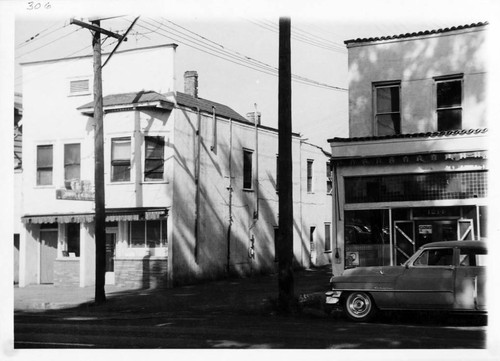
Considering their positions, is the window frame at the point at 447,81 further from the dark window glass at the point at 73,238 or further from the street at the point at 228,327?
the dark window glass at the point at 73,238

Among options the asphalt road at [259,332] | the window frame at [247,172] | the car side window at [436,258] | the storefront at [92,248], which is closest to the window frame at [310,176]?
the window frame at [247,172]

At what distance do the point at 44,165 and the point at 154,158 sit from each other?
416 centimetres

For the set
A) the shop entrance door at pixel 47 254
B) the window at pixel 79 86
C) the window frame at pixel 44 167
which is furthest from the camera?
the shop entrance door at pixel 47 254

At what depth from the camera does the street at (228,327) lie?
31.4 feet

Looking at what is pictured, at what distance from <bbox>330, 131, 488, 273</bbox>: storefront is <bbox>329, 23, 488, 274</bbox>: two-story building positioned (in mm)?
24

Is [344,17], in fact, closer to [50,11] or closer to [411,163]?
[50,11]

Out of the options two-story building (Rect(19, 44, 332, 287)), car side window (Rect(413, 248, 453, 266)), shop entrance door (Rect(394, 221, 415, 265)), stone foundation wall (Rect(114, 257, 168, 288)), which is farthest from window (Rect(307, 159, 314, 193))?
car side window (Rect(413, 248, 453, 266))

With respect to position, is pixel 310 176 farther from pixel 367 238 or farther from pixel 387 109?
pixel 367 238

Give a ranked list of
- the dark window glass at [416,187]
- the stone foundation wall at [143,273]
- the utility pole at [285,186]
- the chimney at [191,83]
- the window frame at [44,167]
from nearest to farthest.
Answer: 1. the utility pole at [285,186]
2. the dark window glass at [416,187]
3. the stone foundation wall at [143,273]
4. the window frame at [44,167]
5. the chimney at [191,83]

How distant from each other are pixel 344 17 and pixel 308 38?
7.23 feet

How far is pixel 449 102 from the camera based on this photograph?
16.7 metres

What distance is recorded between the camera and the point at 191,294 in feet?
62.3

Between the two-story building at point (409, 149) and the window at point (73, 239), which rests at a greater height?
the two-story building at point (409, 149)

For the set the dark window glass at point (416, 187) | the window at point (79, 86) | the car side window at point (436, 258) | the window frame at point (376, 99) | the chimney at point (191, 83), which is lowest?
the car side window at point (436, 258)
